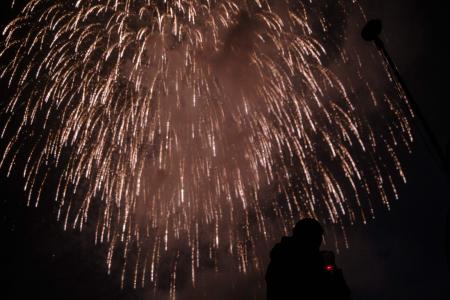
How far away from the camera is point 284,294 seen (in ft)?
13.5

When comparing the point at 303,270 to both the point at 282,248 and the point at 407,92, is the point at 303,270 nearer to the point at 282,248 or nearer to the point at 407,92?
the point at 282,248

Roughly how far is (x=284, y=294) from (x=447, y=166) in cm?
564

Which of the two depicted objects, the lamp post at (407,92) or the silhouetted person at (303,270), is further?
the lamp post at (407,92)

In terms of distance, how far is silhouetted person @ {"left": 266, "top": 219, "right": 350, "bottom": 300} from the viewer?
13.4 ft

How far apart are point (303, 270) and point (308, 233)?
16.5 inches

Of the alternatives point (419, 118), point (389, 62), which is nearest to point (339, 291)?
point (419, 118)

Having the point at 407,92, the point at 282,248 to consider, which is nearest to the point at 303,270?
the point at 282,248

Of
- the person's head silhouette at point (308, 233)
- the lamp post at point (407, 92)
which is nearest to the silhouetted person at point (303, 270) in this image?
the person's head silhouette at point (308, 233)

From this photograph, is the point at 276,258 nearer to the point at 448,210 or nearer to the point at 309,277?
the point at 309,277

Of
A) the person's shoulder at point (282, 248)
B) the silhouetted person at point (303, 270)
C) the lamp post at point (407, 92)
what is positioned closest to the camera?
the silhouetted person at point (303, 270)

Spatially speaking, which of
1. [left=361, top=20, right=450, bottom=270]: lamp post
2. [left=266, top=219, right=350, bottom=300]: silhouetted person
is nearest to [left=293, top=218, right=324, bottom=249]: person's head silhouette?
[left=266, top=219, right=350, bottom=300]: silhouetted person

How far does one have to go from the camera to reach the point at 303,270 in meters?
4.15

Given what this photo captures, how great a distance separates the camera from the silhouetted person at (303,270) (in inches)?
161

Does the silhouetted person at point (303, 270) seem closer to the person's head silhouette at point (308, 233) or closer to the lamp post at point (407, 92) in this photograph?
the person's head silhouette at point (308, 233)
